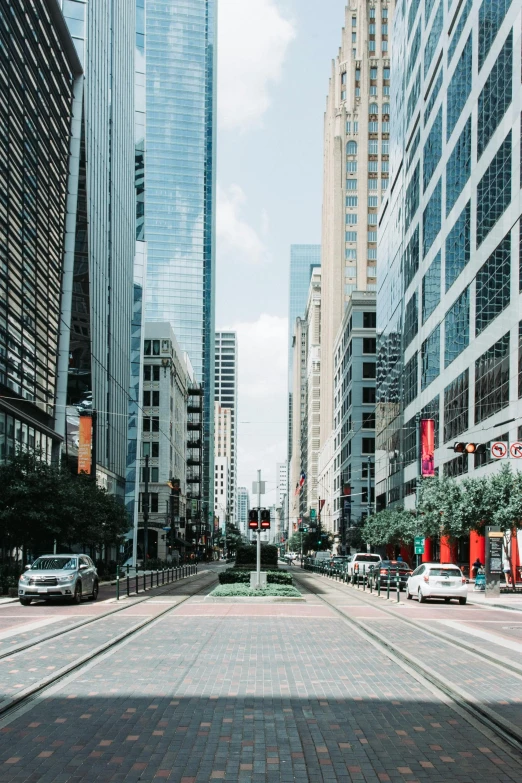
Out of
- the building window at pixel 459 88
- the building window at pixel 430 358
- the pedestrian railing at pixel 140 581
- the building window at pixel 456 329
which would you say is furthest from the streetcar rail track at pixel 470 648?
the building window at pixel 459 88

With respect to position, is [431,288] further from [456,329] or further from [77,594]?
[77,594]

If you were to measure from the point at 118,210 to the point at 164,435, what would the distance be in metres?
34.5

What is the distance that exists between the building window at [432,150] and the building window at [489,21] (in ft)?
41.1

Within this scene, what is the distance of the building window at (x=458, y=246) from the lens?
2223 inches

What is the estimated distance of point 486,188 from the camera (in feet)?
169

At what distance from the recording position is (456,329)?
193ft

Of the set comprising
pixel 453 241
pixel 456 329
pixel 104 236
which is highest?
pixel 104 236

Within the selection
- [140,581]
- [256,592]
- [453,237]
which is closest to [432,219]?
[453,237]

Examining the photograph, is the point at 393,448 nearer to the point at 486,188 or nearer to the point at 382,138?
the point at 486,188

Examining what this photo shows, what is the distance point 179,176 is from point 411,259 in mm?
119303

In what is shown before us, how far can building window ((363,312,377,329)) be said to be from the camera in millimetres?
114688

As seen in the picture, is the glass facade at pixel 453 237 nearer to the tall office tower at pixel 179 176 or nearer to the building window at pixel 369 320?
the building window at pixel 369 320

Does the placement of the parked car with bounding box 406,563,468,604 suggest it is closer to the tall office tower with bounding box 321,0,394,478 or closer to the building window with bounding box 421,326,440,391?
the building window with bounding box 421,326,440,391

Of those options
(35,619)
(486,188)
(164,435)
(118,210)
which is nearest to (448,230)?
(486,188)
